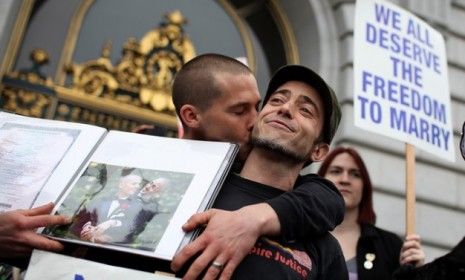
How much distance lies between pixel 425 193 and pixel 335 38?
6.94 ft

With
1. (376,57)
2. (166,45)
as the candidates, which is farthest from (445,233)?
(166,45)

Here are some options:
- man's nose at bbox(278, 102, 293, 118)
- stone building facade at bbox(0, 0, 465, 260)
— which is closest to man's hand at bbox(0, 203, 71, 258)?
man's nose at bbox(278, 102, 293, 118)

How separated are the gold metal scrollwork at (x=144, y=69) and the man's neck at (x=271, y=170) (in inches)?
149

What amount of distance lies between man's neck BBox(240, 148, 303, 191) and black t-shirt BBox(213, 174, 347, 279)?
1.6 inches

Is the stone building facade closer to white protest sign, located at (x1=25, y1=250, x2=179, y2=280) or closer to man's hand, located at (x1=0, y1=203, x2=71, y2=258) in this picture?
man's hand, located at (x1=0, y1=203, x2=71, y2=258)

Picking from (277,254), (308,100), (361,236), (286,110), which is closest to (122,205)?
(277,254)

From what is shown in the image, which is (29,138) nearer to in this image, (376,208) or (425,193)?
(376,208)

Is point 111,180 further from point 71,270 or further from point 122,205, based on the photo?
point 71,270

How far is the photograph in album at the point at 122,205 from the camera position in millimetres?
1224

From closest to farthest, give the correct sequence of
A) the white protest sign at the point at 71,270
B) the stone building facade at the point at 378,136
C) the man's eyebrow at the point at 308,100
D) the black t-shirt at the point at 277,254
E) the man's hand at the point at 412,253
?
the white protest sign at the point at 71,270 → the black t-shirt at the point at 277,254 → the man's eyebrow at the point at 308,100 → the man's hand at the point at 412,253 → the stone building facade at the point at 378,136

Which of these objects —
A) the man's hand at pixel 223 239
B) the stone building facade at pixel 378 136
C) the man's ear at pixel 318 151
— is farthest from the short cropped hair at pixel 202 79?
the stone building facade at pixel 378 136

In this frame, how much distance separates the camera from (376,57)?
3.23 m

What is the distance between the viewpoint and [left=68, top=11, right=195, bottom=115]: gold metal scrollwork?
514 centimetres

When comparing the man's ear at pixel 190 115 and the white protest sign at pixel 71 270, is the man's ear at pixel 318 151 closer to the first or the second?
the man's ear at pixel 190 115
